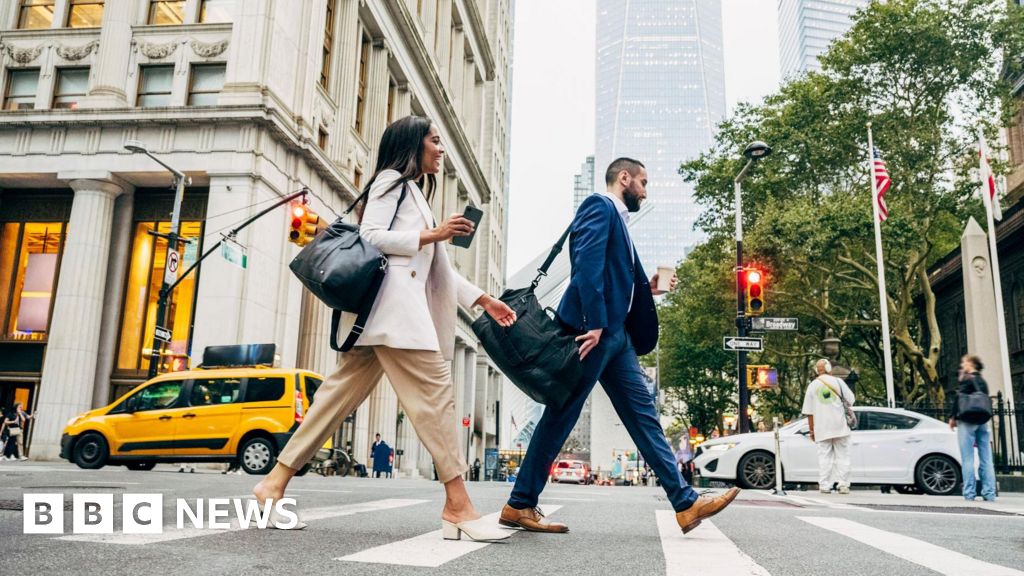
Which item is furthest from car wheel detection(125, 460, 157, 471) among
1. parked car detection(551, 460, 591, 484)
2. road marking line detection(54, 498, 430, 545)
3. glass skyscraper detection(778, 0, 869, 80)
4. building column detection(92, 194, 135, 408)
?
glass skyscraper detection(778, 0, 869, 80)

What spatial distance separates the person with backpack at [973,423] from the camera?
11.1 metres

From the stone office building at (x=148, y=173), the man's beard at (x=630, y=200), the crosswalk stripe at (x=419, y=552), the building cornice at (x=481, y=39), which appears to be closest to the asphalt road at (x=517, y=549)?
the crosswalk stripe at (x=419, y=552)

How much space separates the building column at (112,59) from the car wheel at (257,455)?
14.3 meters

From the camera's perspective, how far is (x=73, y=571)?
97.8 inches

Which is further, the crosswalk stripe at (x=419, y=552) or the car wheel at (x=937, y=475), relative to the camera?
the car wheel at (x=937, y=475)

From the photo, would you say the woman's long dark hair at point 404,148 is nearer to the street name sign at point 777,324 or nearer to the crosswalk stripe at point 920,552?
the crosswalk stripe at point 920,552

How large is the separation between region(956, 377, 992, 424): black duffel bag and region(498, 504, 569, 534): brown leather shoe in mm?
8784

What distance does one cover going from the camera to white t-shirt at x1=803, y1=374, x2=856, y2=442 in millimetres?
11906

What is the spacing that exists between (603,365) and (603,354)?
60mm

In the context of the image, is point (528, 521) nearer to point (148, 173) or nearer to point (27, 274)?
point (148, 173)

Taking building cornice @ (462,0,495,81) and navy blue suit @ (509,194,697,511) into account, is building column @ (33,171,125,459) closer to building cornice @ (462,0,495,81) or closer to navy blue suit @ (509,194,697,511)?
navy blue suit @ (509,194,697,511)

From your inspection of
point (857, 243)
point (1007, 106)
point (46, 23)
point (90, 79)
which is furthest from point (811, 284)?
point (46, 23)

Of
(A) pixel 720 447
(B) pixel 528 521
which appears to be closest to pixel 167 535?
(B) pixel 528 521

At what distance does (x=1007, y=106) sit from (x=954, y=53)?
10.3ft
